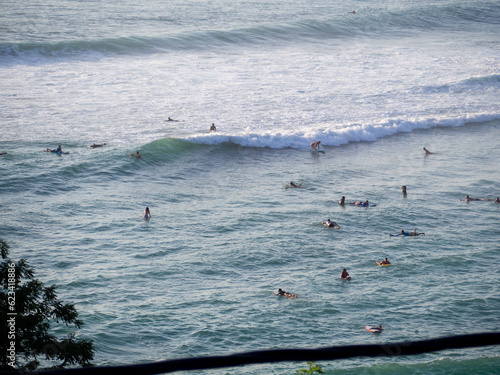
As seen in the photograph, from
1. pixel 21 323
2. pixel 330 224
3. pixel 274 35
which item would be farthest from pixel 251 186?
pixel 274 35

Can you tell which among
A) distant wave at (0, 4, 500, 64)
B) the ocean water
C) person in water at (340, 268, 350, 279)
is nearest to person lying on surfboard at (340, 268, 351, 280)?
person in water at (340, 268, 350, 279)

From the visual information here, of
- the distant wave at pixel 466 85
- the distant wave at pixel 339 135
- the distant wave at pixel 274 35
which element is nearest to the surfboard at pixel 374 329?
the distant wave at pixel 339 135

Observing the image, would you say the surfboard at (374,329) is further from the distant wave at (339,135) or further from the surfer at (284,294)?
the distant wave at (339,135)

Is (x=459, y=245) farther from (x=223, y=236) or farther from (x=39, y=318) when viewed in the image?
(x=39, y=318)

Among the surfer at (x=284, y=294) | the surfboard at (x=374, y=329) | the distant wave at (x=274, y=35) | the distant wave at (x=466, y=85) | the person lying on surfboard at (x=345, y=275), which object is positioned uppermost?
the distant wave at (x=274, y=35)

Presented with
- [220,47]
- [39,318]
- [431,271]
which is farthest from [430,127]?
[39,318]

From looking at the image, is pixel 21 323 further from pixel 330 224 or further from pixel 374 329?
pixel 330 224
